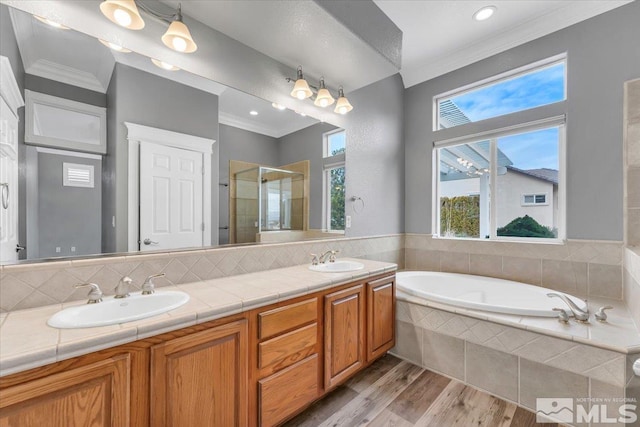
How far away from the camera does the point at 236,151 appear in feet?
6.44

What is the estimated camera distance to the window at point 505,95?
2600mm

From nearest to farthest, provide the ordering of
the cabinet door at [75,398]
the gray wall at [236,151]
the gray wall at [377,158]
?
1. the cabinet door at [75,398]
2. the gray wall at [236,151]
3. the gray wall at [377,158]

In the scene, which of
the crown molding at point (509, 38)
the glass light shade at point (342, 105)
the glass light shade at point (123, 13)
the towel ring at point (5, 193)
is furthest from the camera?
the glass light shade at point (342, 105)

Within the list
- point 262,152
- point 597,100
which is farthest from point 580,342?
point 262,152

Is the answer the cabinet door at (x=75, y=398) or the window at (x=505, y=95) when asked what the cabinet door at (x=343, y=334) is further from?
the window at (x=505, y=95)

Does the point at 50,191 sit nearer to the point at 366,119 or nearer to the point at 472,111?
the point at 366,119

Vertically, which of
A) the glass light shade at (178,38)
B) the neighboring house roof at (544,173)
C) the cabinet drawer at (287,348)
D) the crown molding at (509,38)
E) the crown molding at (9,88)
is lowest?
the cabinet drawer at (287,348)

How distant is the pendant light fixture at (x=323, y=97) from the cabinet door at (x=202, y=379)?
194 centimetres

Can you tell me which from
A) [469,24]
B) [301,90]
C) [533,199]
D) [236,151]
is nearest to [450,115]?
[469,24]

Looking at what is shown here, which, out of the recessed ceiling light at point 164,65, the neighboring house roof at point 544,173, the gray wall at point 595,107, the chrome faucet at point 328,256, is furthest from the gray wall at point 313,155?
the gray wall at point 595,107

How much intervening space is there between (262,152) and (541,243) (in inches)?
109

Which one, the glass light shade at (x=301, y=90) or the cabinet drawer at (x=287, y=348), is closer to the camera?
the cabinet drawer at (x=287, y=348)

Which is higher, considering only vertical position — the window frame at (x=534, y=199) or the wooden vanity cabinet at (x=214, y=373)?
the window frame at (x=534, y=199)

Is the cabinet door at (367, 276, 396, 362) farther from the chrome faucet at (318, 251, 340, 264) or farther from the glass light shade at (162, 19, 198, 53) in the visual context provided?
the glass light shade at (162, 19, 198, 53)
